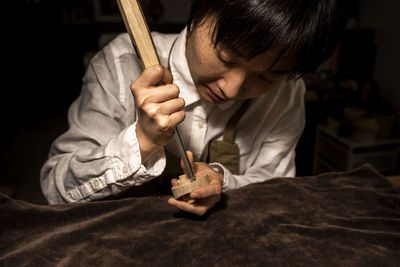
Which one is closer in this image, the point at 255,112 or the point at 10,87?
the point at 255,112

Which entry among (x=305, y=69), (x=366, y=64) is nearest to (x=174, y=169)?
(x=305, y=69)

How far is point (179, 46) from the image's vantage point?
73 centimetres

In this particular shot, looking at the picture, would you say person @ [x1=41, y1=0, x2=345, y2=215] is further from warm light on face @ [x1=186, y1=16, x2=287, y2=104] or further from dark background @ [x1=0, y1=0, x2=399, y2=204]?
dark background @ [x1=0, y1=0, x2=399, y2=204]

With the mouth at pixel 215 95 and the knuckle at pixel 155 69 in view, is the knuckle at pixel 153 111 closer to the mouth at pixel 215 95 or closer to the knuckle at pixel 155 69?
the knuckle at pixel 155 69

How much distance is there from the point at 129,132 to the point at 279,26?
0.32 metres

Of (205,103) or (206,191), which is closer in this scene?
(206,191)

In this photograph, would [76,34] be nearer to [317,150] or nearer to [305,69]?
[317,150]

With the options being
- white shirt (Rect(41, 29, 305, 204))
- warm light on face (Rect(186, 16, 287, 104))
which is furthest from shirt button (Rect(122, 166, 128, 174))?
warm light on face (Rect(186, 16, 287, 104))

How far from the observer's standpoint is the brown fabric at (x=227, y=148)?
2.63ft

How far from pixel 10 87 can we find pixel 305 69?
8.02ft

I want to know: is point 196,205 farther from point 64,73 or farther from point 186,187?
point 64,73

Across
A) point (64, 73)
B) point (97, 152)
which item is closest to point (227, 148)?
point (97, 152)

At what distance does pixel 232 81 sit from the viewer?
1.77 ft

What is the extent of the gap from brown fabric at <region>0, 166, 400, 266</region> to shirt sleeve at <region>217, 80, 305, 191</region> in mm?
265
